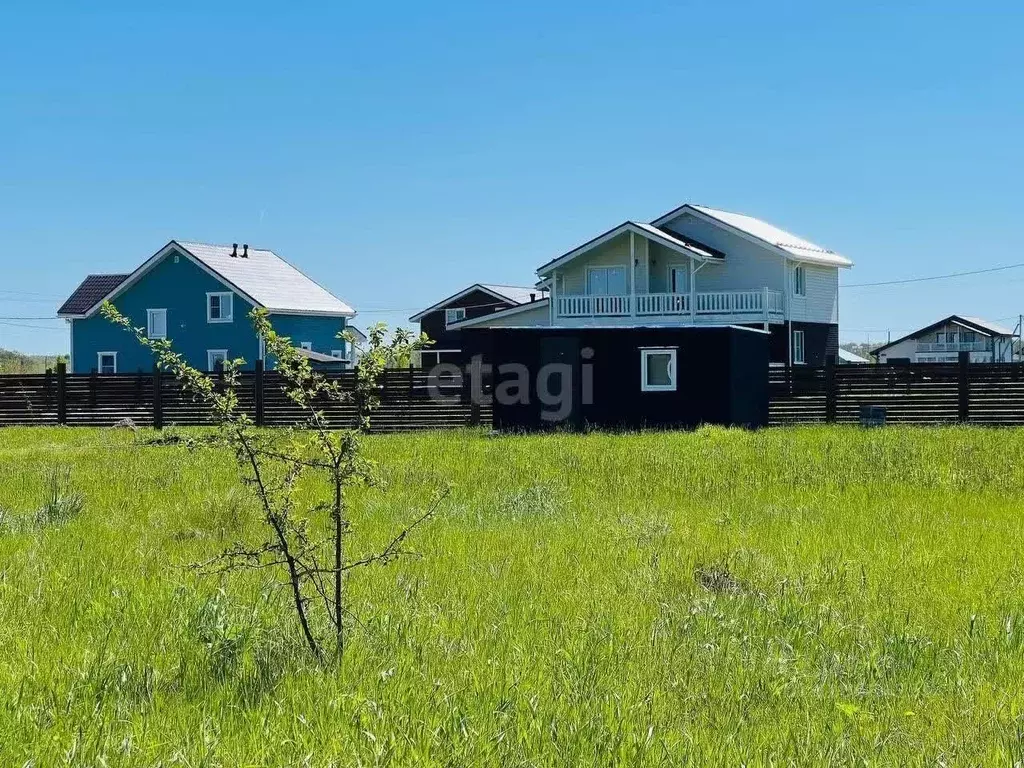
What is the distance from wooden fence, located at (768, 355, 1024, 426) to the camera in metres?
27.2

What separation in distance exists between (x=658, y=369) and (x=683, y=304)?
13825 mm

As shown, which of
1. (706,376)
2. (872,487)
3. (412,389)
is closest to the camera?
(872,487)

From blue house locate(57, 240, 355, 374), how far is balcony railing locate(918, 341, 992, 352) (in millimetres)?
40891

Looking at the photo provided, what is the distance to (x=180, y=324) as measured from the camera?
49.1m

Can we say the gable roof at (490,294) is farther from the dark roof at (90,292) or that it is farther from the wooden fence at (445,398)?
the wooden fence at (445,398)

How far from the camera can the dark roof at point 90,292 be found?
51.1 metres

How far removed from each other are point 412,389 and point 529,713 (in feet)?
80.8

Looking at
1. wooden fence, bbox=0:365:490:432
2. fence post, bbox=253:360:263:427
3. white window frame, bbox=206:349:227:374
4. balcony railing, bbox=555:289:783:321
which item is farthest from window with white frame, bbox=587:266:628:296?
white window frame, bbox=206:349:227:374

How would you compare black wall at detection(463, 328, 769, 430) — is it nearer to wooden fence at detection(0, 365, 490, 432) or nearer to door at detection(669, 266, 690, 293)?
wooden fence at detection(0, 365, 490, 432)

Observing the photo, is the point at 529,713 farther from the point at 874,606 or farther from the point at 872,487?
the point at 872,487

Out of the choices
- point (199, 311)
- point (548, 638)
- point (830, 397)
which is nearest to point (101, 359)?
point (199, 311)

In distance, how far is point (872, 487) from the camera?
13375mm

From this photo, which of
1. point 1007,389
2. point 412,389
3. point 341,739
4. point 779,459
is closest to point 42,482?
point 779,459

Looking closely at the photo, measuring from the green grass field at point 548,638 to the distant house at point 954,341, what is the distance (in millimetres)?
64307
